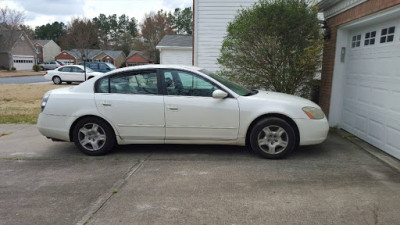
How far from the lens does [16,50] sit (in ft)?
178

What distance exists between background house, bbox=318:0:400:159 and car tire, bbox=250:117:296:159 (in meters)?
1.78

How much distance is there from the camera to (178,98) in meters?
5.32

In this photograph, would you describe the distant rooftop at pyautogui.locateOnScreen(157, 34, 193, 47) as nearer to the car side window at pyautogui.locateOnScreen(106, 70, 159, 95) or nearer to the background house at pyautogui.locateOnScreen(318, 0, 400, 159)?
the background house at pyautogui.locateOnScreen(318, 0, 400, 159)

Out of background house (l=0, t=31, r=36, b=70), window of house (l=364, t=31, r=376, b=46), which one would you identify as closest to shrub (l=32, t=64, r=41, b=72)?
background house (l=0, t=31, r=36, b=70)

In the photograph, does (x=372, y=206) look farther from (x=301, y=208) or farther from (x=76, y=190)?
(x=76, y=190)

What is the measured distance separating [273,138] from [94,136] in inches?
118

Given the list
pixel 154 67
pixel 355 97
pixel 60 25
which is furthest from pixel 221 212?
pixel 60 25

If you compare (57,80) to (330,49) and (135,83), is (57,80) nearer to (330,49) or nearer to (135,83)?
(135,83)

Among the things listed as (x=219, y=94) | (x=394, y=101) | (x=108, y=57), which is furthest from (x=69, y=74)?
(x=108, y=57)

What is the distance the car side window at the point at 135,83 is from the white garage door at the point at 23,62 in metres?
56.6

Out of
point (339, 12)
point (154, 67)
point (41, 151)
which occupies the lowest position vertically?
point (41, 151)

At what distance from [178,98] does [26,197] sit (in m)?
2.56

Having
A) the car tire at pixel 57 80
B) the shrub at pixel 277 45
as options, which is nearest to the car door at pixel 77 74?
the car tire at pixel 57 80

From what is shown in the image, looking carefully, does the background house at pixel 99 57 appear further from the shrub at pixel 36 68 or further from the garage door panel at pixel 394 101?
the garage door panel at pixel 394 101
